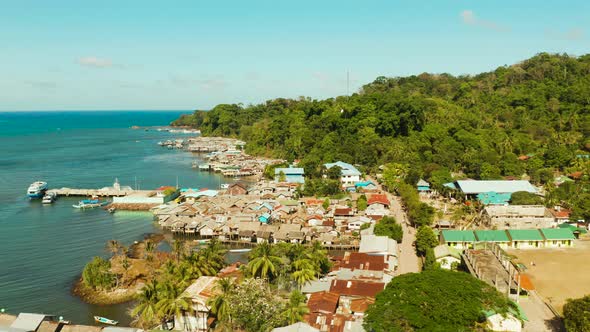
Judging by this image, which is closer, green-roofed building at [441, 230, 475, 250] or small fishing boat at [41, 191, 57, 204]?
green-roofed building at [441, 230, 475, 250]

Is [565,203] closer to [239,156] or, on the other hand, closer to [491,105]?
[491,105]

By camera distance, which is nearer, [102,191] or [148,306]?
[148,306]

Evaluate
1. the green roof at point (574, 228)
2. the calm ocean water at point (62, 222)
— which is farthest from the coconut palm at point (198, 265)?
the green roof at point (574, 228)

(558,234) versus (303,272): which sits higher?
(303,272)

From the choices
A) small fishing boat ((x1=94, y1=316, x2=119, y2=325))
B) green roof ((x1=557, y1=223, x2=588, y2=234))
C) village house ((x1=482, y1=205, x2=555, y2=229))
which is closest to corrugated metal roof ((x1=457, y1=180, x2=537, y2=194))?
village house ((x1=482, y1=205, x2=555, y2=229))

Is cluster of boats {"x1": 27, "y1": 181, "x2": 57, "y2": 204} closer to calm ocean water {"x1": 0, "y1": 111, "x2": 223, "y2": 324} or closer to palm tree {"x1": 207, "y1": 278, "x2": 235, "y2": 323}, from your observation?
calm ocean water {"x1": 0, "y1": 111, "x2": 223, "y2": 324}

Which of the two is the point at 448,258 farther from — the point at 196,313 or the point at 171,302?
the point at 171,302

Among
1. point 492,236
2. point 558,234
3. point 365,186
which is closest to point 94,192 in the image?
point 365,186
